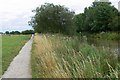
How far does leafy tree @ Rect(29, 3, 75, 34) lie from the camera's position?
4703 cm

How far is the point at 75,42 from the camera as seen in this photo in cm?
1321

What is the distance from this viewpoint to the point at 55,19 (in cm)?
4766

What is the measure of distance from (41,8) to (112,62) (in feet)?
143

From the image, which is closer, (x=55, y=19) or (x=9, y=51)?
(x=9, y=51)

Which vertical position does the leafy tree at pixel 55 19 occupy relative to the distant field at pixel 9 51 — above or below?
above

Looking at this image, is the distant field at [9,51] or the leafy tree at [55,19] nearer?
the distant field at [9,51]

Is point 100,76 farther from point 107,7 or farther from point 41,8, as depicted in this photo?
point 107,7

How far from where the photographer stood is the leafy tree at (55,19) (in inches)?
1852

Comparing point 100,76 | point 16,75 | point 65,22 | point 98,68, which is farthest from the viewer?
point 65,22

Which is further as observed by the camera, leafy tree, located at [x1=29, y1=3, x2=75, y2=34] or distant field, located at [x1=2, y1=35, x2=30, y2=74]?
leafy tree, located at [x1=29, y1=3, x2=75, y2=34]

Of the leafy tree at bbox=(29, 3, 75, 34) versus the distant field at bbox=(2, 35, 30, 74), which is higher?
the leafy tree at bbox=(29, 3, 75, 34)

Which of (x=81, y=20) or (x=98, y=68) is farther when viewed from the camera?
(x=81, y=20)

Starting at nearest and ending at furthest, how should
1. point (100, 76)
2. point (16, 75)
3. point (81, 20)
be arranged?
point (100, 76) < point (16, 75) < point (81, 20)

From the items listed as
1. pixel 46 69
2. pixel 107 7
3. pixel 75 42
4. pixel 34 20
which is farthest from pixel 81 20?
pixel 46 69
